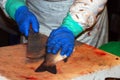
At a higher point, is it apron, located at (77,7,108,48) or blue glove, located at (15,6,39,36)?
blue glove, located at (15,6,39,36)

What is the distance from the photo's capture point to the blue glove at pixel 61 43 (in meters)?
0.95

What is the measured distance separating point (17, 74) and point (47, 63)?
11 cm

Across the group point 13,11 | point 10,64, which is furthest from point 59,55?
point 13,11

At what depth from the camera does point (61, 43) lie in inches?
38.0

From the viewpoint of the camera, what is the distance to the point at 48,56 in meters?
0.94

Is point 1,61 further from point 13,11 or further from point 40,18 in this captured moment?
point 40,18

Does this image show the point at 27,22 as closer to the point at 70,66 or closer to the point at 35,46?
the point at 35,46

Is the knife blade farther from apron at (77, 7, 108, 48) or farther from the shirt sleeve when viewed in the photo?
apron at (77, 7, 108, 48)

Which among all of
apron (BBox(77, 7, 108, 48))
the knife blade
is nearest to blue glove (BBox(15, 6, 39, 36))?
the knife blade

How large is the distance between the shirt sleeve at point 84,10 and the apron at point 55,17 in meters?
0.19

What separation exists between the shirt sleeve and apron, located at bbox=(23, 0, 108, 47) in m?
0.19

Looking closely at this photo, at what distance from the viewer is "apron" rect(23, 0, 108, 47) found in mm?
1269

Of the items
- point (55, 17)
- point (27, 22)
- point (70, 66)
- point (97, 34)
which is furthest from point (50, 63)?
point (97, 34)

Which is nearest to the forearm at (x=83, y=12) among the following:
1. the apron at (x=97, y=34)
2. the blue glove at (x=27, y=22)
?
the blue glove at (x=27, y=22)
